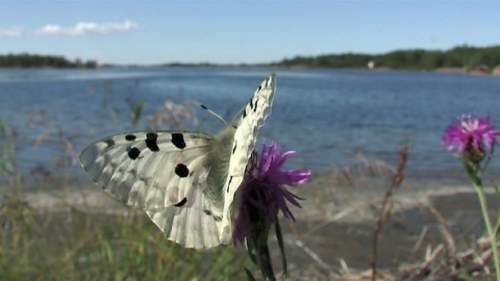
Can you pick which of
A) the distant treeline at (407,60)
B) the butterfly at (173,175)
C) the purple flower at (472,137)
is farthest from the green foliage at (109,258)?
the distant treeline at (407,60)

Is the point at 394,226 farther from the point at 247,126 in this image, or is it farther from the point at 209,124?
the point at 247,126

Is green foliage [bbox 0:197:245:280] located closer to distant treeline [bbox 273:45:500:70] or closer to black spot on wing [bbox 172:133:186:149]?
black spot on wing [bbox 172:133:186:149]

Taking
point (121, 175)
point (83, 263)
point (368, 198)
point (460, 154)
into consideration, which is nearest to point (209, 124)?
point (368, 198)

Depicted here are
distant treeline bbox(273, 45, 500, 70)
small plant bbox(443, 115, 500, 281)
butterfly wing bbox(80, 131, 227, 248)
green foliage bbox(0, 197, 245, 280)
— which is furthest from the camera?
distant treeline bbox(273, 45, 500, 70)

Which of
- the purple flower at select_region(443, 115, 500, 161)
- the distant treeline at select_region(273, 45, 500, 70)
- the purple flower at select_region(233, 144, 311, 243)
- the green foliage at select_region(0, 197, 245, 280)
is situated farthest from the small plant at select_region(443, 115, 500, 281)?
the distant treeline at select_region(273, 45, 500, 70)

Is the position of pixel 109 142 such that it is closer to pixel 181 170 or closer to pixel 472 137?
pixel 181 170

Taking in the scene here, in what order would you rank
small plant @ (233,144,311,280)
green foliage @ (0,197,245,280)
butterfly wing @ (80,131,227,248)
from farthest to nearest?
green foliage @ (0,197,245,280) < butterfly wing @ (80,131,227,248) < small plant @ (233,144,311,280)
